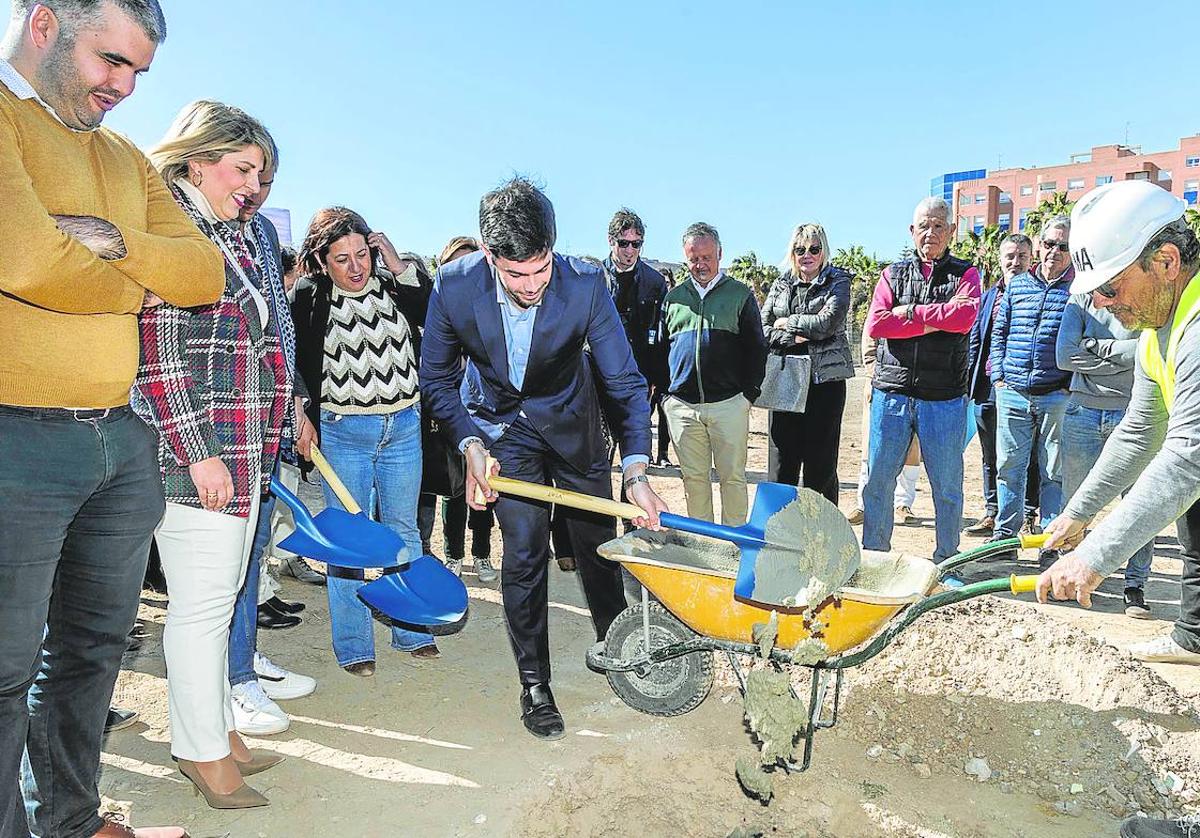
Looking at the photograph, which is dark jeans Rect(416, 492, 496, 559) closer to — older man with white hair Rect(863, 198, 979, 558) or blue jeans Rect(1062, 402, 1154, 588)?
older man with white hair Rect(863, 198, 979, 558)

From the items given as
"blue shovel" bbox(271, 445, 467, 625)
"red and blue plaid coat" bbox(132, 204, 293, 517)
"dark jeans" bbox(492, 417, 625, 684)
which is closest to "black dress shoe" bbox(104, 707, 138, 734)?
"blue shovel" bbox(271, 445, 467, 625)

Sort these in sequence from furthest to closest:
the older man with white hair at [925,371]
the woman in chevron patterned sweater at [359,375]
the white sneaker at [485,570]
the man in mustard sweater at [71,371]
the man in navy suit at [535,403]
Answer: the white sneaker at [485,570], the older man with white hair at [925,371], the woman in chevron patterned sweater at [359,375], the man in navy suit at [535,403], the man in mustard sweater at [71,371]

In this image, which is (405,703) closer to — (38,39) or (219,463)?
(219,463)

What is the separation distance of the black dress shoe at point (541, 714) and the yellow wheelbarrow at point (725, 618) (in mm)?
245

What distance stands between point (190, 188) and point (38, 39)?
651 millimetres

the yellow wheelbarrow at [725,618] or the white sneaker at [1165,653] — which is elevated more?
the yellow wheelbarrow at [725,618]

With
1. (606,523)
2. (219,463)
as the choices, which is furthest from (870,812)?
(219,463)

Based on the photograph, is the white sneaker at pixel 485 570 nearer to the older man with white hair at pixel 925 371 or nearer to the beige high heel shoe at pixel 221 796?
the older man with white hair at pixel 925 371

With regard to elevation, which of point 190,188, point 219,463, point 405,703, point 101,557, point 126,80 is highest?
point 126,80

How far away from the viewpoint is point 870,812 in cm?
251

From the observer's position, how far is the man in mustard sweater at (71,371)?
1658 millimetres

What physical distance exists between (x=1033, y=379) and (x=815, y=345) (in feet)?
4.26

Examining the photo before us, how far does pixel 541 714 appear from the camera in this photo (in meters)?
2.92

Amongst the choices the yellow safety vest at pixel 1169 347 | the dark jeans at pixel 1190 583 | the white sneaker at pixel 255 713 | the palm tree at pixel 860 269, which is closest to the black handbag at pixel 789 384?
the dark jeans at pixel 1190 583
